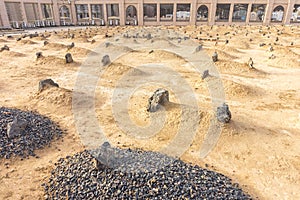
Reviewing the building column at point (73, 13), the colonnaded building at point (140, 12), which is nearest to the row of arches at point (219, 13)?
the colonnaded building at point (140, 12)

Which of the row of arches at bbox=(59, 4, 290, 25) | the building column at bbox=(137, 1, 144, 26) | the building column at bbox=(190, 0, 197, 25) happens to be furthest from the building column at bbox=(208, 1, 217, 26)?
the building column at bbox=(137, 1, 144, 26)

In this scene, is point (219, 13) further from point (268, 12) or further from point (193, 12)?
point (268, 12)

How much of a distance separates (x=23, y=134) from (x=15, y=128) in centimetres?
34

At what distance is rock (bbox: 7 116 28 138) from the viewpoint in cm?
795

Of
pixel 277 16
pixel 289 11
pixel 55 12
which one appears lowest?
pixel 277 16

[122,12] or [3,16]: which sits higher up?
[122,12]

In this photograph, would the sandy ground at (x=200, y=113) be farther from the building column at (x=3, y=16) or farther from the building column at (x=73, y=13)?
the building column at (x=73, y=13)

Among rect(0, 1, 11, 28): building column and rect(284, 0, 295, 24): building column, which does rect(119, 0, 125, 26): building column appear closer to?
rect(0, 1, 11, 28): building column

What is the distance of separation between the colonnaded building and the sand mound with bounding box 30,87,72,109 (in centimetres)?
3954

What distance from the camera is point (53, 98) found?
11633 mm

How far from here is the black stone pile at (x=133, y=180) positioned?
5.37m

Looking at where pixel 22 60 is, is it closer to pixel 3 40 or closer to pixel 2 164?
pixel 3 40

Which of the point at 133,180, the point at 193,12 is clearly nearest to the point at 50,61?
the point at 133,180

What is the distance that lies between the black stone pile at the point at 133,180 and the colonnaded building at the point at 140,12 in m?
47.0
